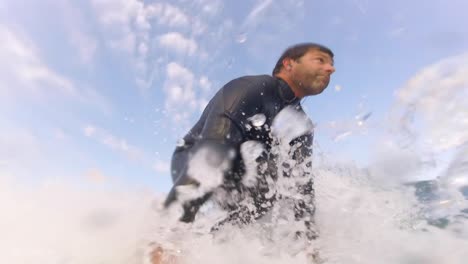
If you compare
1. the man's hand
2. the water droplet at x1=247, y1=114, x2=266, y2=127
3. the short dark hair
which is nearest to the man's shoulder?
the water droplet at x1=247, y1=114, x2=266, y2=127

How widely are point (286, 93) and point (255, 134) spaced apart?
1.60 ft

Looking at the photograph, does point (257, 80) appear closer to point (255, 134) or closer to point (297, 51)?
point (255, 134)

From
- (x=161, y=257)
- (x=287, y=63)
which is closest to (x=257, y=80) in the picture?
(x=287, y=63)

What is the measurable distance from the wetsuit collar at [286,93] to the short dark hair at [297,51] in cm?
39

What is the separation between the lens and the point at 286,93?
254 centimetres

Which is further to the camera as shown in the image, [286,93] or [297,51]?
[297,51]

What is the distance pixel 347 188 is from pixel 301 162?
46.7 inches

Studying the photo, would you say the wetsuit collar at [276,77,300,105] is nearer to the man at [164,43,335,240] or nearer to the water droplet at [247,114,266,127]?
the man at [164,43,335,240]

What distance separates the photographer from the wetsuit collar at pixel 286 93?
252 cm

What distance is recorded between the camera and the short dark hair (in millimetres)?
2889

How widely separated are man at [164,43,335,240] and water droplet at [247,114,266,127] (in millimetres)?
11

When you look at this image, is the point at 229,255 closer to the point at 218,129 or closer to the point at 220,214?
the point at 220,214

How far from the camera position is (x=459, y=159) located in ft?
13.9

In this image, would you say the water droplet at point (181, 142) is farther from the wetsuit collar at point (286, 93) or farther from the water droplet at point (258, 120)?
the wetsuit collar at point (286, 93)
